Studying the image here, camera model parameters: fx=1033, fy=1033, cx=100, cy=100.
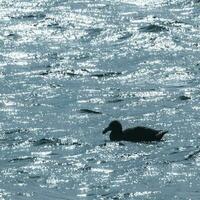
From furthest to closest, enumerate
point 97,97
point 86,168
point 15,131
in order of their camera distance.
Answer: point 97,97, point 15,131, point 86,168

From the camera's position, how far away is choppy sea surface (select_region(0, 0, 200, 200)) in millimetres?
22281

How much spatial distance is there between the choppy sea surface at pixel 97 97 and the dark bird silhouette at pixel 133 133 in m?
0.18

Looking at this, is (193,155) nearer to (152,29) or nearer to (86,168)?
(86,168)

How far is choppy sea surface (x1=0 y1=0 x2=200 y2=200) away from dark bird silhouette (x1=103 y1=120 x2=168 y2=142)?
18 centimetres

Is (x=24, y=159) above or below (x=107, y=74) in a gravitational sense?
above

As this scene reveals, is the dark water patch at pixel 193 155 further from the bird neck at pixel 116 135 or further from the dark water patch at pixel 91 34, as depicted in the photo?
the dark water patch at pixel 91 34

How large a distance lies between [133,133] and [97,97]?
5.00 metres

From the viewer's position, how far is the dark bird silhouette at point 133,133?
84.4 ft

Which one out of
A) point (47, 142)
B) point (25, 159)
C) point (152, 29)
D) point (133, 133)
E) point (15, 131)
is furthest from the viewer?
point (152, 29)

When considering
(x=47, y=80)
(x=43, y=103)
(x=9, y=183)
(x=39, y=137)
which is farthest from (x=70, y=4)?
(x=9, y=183)

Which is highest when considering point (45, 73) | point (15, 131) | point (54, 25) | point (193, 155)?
point (193, 155)

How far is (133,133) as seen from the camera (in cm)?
2619

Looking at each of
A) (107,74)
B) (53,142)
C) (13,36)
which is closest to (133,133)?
(53,142)

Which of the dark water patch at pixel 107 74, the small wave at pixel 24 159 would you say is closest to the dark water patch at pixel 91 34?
the dark water patch at pixel 107 74
